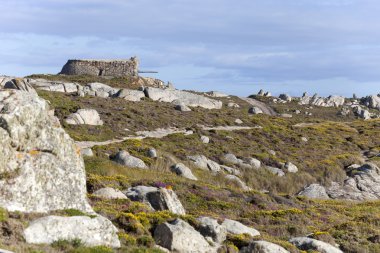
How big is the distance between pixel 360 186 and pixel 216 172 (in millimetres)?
15198

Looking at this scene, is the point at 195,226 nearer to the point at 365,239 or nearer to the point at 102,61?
the point at 365,239

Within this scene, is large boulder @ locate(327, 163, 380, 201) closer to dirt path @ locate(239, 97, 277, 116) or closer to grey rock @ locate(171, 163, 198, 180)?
grey rock @ locate(171, 163, 198, 180)

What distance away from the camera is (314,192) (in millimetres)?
44125

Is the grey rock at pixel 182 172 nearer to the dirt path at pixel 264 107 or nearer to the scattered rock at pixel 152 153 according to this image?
the scattered rock at pixel 152 153

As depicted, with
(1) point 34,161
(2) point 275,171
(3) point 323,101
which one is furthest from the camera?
(3) point 323,101

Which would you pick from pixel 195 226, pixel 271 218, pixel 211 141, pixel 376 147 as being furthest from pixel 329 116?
pixel 195 226

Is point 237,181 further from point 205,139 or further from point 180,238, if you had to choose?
point 180,238

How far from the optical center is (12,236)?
1348 cm

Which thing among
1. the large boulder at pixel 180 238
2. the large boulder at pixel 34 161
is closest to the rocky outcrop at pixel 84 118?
the large boulder at pixel 180 238

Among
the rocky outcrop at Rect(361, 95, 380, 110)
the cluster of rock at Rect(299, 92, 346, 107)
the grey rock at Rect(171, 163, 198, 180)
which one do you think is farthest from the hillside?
the rocky outcrop at Rect(361, 95, 380, 110)

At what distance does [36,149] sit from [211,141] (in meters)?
44.3

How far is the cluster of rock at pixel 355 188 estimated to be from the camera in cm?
4466

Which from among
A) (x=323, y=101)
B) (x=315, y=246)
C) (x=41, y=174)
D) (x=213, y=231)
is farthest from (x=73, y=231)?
(x=323, y=101)

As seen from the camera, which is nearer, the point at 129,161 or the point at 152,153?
the point at 129,161
